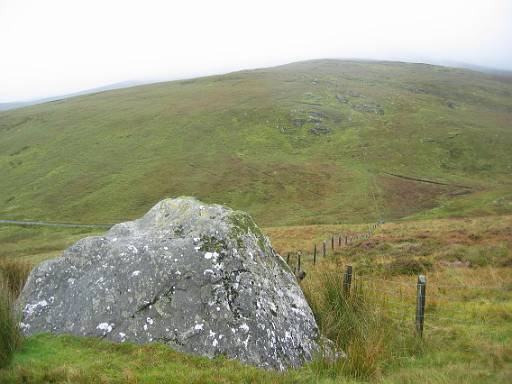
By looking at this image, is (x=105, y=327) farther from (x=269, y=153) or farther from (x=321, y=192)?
(x=269, y=153)

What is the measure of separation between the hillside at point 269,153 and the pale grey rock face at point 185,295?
46999 mm

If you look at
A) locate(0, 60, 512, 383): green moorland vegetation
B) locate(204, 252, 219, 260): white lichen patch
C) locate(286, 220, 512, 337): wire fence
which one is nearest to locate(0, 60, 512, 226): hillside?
locate(0, 60, 512, 383): green moorland vegetation

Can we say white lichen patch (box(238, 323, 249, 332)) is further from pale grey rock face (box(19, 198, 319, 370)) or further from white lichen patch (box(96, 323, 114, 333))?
white lichen patch (box(96, 323, 114, 333))

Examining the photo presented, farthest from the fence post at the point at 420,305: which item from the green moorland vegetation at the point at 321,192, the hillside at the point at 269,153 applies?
the hillside at the point at 269,153

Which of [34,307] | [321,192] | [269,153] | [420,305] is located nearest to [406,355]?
[420,305]

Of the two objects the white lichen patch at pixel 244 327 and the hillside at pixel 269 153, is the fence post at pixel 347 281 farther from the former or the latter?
the hillside at pixel 269 153

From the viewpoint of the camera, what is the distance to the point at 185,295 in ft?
26.4

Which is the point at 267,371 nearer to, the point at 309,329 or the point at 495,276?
the point at 309,329

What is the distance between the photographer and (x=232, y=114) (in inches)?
3861

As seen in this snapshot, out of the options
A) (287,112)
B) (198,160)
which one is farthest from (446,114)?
(198,160)

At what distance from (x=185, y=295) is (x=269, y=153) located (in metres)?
74.8

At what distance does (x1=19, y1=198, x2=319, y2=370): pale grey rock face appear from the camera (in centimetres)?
756

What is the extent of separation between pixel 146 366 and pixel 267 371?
192cm

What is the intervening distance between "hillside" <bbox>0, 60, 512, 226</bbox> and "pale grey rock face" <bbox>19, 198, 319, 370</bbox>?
154 feet
